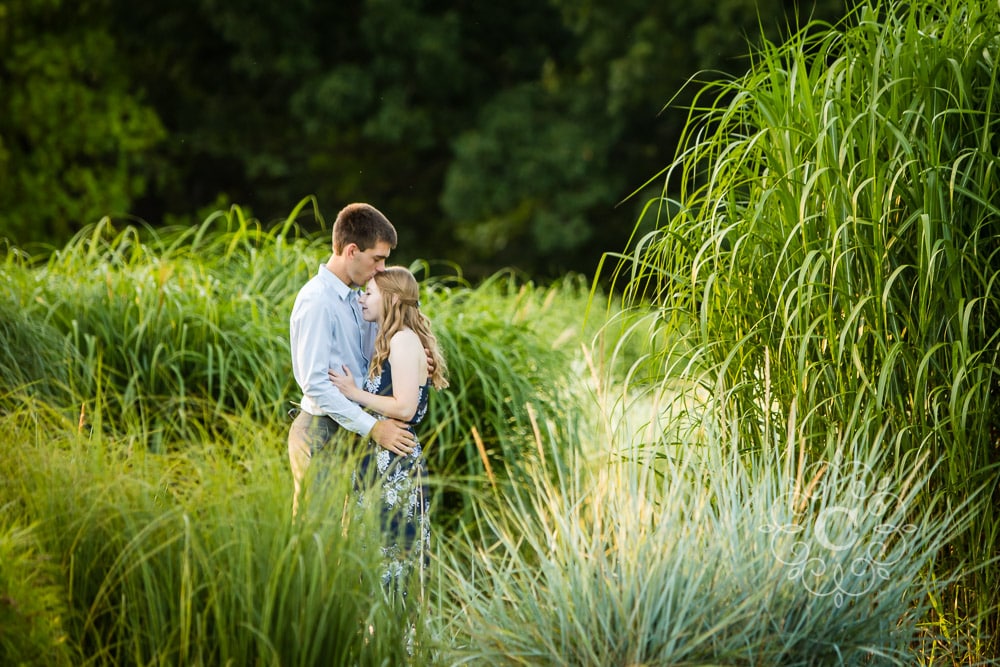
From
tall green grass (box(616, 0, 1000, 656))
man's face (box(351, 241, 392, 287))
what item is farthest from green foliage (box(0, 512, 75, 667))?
tall green grass (box(616, 0, 1000, 656))

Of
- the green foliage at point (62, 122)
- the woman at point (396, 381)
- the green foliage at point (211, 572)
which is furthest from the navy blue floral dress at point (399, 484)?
the green foliage at point (62, 122)

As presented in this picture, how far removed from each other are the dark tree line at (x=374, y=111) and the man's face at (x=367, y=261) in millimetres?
11613

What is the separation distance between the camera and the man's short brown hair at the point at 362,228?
3.55 m

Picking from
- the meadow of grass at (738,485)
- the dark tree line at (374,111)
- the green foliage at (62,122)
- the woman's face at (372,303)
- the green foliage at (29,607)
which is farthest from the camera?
the dark tree line at (374,111)

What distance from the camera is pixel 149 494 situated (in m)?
2.53

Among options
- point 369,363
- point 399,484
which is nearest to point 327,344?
point 369,363

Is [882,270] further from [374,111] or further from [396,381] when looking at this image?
[374,111]

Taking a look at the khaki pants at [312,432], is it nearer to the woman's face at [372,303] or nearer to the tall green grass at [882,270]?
the woman's face at [372,303]

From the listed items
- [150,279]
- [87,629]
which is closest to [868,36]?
[87,629]

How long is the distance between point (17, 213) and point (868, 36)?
563 inches

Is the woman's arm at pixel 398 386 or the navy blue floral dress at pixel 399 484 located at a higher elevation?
the woman's arm at pixel 398 386

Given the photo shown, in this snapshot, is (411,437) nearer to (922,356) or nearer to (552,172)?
(922,356)

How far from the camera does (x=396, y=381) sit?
11.4 feet

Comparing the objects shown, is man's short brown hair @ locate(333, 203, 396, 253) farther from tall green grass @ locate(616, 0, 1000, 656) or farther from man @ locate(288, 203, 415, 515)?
tall green grass @ locate(616, 0, 1000, 656)
